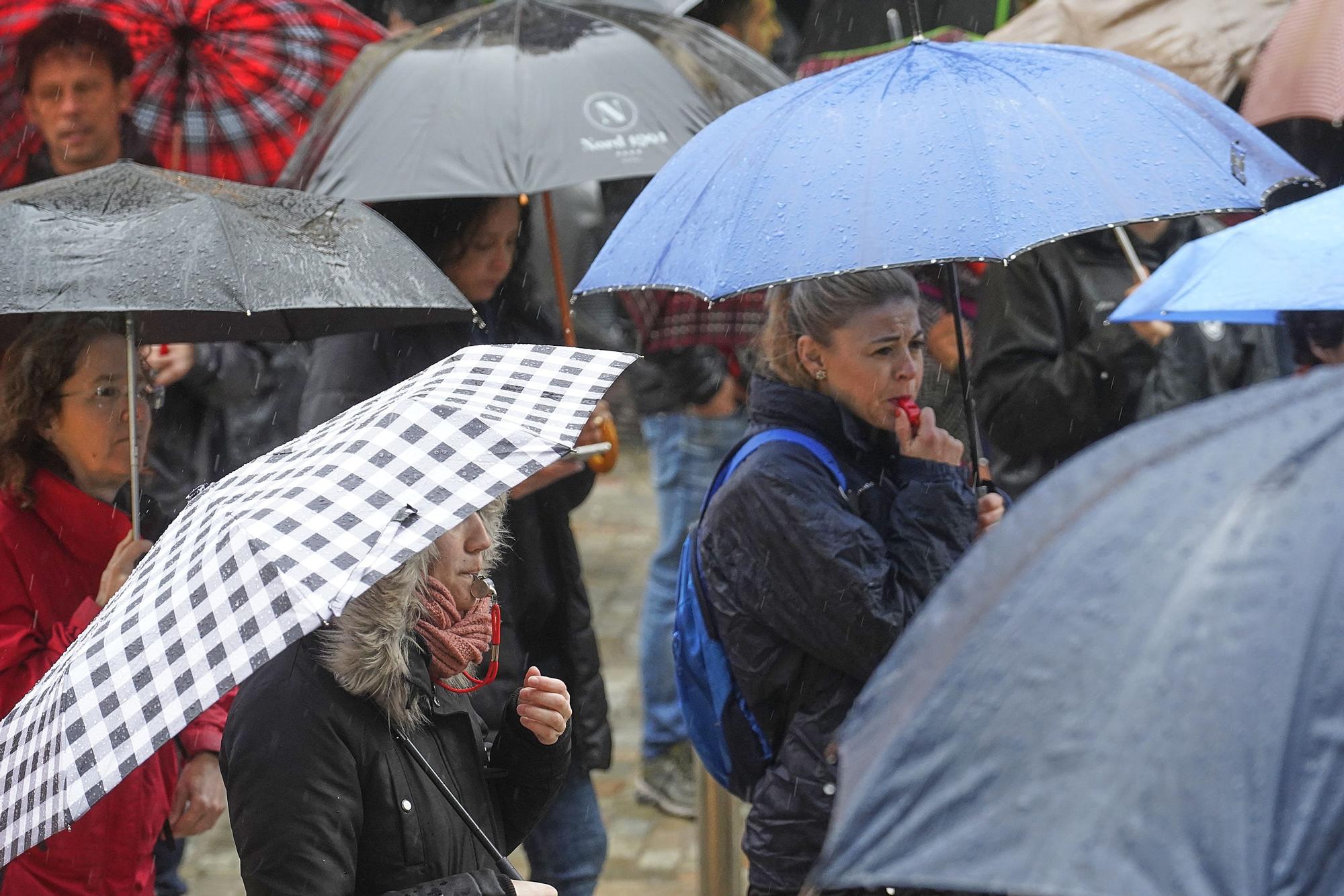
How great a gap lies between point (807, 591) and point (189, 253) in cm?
138

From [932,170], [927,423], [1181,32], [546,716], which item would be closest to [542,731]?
[546,716]

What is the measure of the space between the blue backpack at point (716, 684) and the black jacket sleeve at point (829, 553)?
0.07 metres

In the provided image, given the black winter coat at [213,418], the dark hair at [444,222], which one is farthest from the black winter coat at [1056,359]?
the black winter coat at [213,418]

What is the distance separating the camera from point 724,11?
6812 millimetres

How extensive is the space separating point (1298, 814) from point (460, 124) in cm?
325

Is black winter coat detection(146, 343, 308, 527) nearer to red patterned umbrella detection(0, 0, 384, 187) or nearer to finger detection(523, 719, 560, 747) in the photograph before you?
red patterned umbrella detection(0, 0, 384, 187)

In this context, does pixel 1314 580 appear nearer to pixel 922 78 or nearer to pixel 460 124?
pixel 922 78

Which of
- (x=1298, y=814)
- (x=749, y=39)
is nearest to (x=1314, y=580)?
(x=1298, y=814)

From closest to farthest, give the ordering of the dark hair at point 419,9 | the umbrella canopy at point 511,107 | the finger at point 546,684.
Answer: the finger at point 546,684, the umbrella canopy at point 511,107, the dark hair at point 419,9

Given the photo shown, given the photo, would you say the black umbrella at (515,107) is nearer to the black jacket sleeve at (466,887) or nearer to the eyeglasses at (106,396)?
the eyeglasses at (106,396)

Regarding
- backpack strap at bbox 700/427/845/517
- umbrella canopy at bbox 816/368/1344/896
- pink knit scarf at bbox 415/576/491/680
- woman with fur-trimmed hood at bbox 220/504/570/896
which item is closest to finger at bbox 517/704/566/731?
woman with fur-trimmed hood at bbox 220/504/570/896

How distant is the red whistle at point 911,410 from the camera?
3.32m

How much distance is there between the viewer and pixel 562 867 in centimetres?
431

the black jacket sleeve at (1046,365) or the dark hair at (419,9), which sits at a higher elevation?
the dark hair at (419,9)
